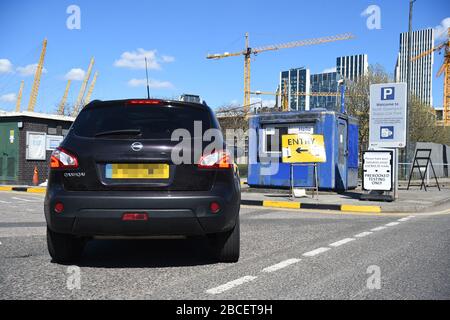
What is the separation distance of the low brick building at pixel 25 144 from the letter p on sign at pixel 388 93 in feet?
49.3

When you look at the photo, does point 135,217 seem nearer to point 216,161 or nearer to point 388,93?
point 216,161

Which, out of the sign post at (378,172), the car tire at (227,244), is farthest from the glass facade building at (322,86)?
the car tire at (227,244)

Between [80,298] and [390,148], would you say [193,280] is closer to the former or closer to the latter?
[80,298]

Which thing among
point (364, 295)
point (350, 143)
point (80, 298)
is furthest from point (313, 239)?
point (350, 143)

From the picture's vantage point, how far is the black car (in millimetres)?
4199

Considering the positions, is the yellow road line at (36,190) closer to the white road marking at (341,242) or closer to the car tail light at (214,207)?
the white road marking at (341,242)

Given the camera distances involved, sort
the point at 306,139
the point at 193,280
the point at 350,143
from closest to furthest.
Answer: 1. the point at 193,280
2. the point at 306,139
3. the point at 350,143

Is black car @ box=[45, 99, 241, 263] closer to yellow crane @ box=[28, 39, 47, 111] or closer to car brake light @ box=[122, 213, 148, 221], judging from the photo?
car brake light @ box=[122, 213, 148, 221]

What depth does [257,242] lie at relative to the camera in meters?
6.38

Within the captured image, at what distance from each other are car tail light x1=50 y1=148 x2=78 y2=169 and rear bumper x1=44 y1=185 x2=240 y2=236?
0.23 meters

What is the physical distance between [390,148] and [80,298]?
12409mm

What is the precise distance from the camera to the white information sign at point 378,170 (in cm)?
1283

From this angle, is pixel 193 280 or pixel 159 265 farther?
pixel 159 265

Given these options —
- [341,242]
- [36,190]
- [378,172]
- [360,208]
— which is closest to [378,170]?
[378,172]
